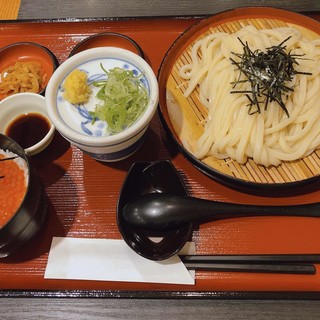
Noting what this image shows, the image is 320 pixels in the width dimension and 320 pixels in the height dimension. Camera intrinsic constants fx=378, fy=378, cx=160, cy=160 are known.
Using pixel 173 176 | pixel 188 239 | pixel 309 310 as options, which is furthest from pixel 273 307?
pixel 173 176

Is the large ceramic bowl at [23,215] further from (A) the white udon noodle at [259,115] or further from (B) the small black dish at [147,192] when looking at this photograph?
(A) the white udon noodle at [259,115]

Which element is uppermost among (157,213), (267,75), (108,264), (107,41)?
(267,75)

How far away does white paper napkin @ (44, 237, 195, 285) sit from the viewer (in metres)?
1.70

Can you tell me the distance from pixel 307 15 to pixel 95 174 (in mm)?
1625

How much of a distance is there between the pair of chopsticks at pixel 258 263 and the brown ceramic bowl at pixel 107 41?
1.29m

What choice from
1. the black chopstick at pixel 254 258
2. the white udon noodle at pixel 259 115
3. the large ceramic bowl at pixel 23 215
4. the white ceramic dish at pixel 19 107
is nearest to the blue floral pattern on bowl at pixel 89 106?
the white ceramic dish at pixel 19 107

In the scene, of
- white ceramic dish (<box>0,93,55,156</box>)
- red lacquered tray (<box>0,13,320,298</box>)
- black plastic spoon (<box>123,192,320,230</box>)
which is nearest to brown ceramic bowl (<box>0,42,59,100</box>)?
white ceramic dish (<box>0,93,55,156</box>)

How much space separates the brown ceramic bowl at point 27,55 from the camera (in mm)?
2316

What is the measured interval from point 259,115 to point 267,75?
20 centimetres

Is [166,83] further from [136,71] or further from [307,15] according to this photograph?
[307,15]

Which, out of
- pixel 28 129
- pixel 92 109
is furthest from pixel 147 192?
pixel 28 129

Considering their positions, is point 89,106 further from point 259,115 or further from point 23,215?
point 259,115

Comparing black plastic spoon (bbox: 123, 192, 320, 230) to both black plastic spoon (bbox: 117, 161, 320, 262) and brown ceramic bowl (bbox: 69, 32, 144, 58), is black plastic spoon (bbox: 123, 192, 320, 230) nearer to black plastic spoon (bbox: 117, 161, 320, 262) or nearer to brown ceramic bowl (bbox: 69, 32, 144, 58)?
black plastic spoon (bbox: 117, 161, 320, 262)

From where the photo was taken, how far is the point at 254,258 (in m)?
1.70
